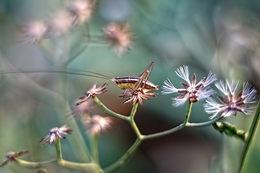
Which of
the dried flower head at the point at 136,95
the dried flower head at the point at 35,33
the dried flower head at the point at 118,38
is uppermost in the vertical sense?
the dried flower head at the point at 35,33

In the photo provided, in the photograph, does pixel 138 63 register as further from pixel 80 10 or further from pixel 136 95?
pixel 136 95

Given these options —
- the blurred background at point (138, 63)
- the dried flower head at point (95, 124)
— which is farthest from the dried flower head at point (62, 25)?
the dried flower head at point (95, 124)

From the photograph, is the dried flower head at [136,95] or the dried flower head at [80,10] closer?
the dried flower head at [136,95]

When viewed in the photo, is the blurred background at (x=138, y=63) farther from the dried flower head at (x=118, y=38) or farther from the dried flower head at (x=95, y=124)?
the dried flower head at (x=95, y=124)

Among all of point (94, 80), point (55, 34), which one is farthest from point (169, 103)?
point (55, 34)

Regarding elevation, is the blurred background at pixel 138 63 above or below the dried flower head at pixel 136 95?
above

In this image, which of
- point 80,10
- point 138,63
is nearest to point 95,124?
point 80,10

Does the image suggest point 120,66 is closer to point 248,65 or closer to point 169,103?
point 169,103

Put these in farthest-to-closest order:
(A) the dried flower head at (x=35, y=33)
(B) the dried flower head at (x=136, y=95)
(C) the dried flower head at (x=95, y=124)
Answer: (A) the dried flower head at (x=35, y=33) < (C) the dried flower head at (x=95, y=124) < (B) the dried flower head at (x=136, y=95)
